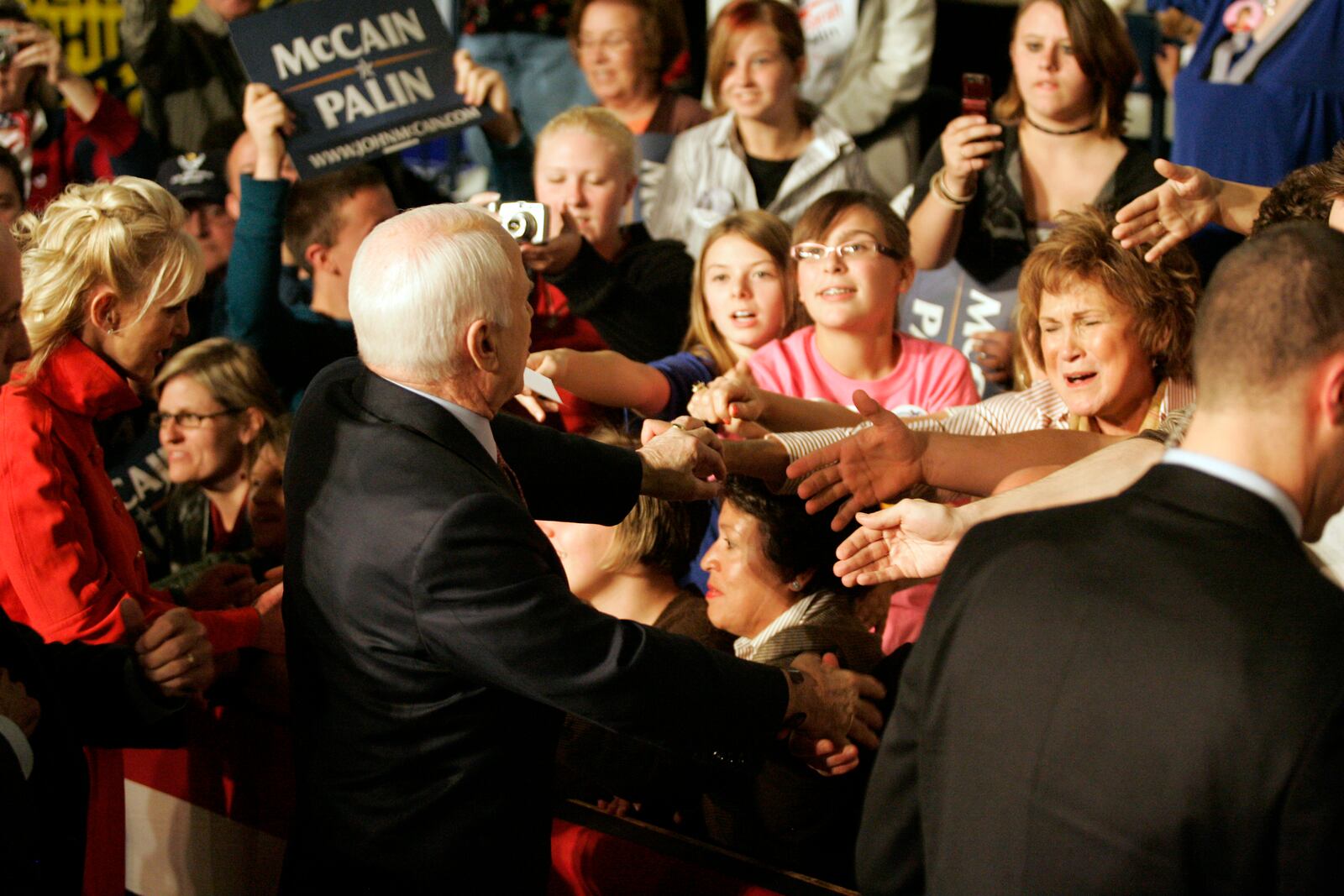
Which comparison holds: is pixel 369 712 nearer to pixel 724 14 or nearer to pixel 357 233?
pixel 357 233

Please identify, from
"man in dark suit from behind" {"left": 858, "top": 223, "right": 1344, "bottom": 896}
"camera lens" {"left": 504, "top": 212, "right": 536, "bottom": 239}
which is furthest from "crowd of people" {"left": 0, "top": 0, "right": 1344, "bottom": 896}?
"camera lens" {"left": 504, "top": 212, "right": 536, "bottom": 239}

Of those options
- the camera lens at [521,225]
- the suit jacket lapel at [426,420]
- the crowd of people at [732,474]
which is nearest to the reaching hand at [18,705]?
the crowd of people at [732,474]

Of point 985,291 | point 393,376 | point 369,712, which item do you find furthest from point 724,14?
point 369,712

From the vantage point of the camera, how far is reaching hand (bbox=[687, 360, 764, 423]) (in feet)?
8.92

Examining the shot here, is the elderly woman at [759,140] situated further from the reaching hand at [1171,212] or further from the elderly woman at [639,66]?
the reaching hand at [1171,212]

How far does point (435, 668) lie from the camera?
1.92m

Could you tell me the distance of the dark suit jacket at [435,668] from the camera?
185 centimetres

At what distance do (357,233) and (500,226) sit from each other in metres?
2.32

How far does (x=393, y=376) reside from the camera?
78.5 inches

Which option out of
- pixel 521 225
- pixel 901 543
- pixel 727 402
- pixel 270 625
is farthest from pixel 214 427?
pixel 901 543

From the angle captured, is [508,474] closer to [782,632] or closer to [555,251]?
[782,632]

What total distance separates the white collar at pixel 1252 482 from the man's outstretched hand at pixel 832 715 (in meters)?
0.86

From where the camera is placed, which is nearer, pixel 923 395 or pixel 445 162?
pixel 923 395

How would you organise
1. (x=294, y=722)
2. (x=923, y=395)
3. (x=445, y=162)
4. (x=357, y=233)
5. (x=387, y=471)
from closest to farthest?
(x=387, y=471)
(x=294, y=722)
(x=923, y=395)
(x=357, y=233)
(x=445, y=162)
